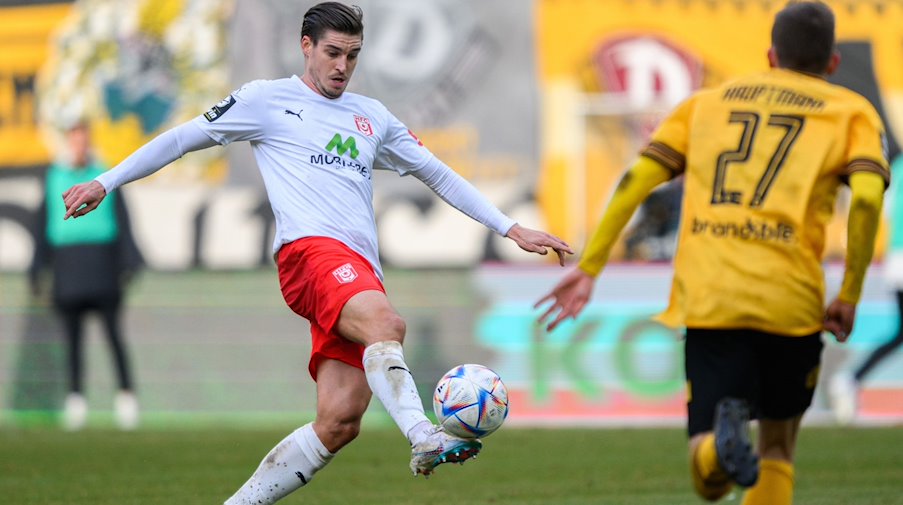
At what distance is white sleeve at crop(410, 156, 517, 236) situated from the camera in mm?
6492

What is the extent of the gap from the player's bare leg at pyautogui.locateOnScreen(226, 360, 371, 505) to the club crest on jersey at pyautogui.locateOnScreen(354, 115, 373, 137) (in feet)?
3.12

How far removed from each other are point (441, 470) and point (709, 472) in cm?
511

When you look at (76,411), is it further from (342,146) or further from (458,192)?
(342,146)

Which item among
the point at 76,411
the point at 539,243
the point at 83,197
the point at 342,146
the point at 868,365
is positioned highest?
the point at 342,146

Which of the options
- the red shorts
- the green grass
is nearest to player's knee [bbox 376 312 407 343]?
the red shorts

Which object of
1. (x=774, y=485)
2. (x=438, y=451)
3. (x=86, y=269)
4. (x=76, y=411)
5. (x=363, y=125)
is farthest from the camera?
(x=86, y=269)

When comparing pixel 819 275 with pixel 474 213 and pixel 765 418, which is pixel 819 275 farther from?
pixel 474 213

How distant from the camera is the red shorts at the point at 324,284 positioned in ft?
19.3

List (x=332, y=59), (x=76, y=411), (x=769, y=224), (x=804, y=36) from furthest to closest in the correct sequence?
(x=76, y=411) → (x=332, y=59) → (x=804, y=36) → (x=769, y=224)

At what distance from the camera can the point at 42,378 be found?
49.6 feet

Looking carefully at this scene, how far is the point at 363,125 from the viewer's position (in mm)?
6270

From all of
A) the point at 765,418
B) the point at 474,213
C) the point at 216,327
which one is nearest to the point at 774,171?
the point at 765,418

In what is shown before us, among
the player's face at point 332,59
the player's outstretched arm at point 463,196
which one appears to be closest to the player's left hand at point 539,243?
the player's outstretched arm at point 463,196

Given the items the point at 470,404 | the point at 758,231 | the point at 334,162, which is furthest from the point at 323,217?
the point at 758,231
